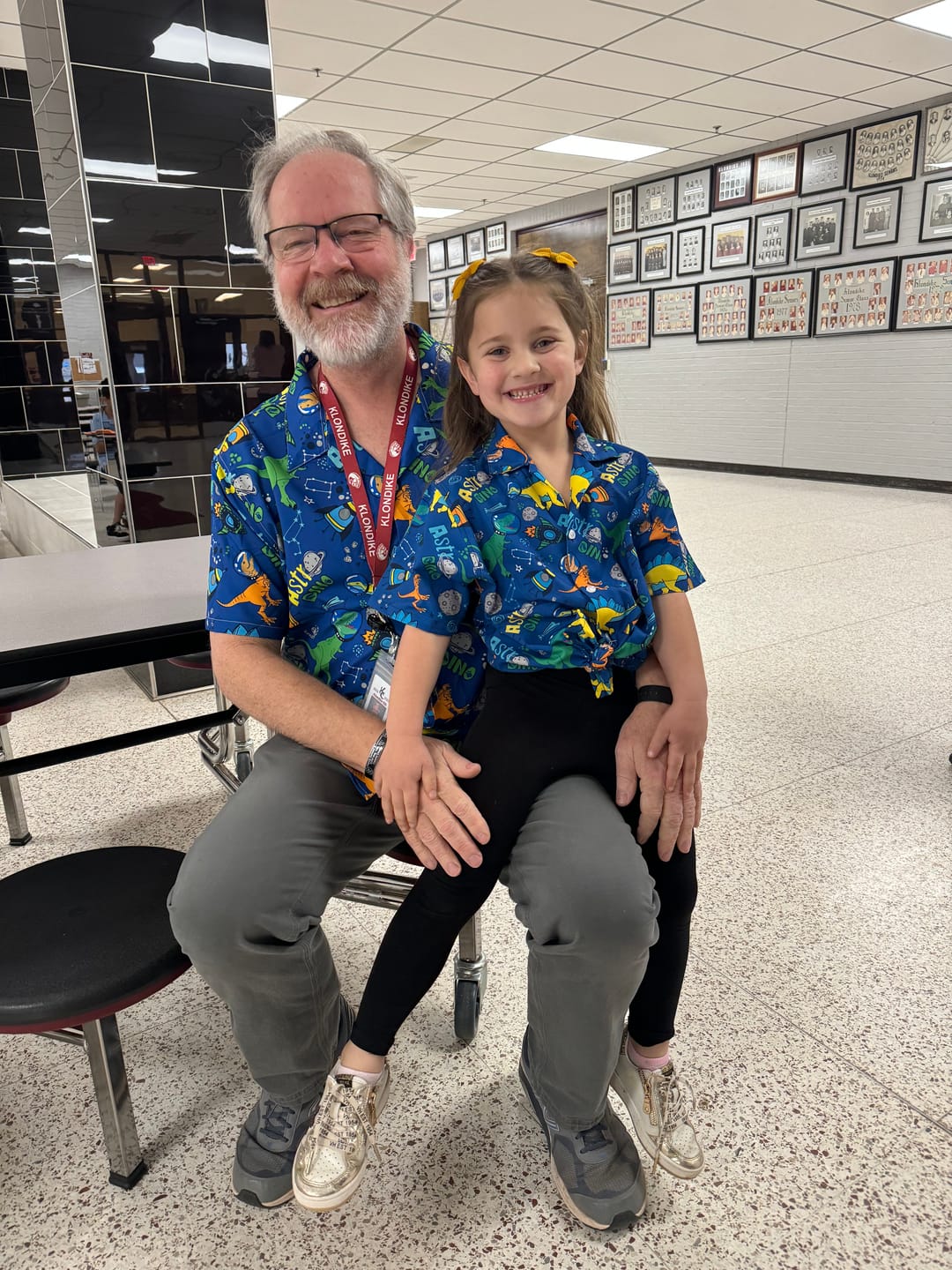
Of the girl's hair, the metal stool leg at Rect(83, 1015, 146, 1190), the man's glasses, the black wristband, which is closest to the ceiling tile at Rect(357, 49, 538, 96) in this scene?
the man's glasses

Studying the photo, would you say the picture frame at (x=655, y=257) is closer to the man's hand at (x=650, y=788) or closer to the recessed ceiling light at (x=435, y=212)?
the recessed ceiling light at (x=435, y=212)

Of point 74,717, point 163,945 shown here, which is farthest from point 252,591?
point 74,717

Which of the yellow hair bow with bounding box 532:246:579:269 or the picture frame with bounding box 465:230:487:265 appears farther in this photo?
the picture frame with bounding box 465:230:487:265

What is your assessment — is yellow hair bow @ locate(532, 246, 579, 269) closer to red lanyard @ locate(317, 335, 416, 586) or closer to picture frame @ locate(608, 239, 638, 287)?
red lanyard @ locate(317, 335, 416, 586)

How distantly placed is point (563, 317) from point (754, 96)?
6351 mm

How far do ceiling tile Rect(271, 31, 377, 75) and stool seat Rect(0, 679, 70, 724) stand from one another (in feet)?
15.1

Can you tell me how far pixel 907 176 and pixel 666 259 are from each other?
102 inches

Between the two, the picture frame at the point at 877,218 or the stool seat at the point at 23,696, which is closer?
the stool seat at the point at 23,696

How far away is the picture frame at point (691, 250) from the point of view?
827 cm

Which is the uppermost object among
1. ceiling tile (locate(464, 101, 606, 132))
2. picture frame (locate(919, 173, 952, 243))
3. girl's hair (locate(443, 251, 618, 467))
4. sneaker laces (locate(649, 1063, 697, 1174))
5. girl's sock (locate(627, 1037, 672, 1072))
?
ceiling tile (locate(464, 101, 606, 132))

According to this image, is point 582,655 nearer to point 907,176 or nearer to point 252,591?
point 252,591

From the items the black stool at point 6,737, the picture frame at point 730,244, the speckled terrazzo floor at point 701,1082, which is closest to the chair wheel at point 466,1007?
the speckled terrazzo floor at point 701,1082

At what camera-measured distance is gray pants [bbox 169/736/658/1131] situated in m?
0.97

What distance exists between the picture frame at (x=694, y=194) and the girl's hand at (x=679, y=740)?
331 inches
